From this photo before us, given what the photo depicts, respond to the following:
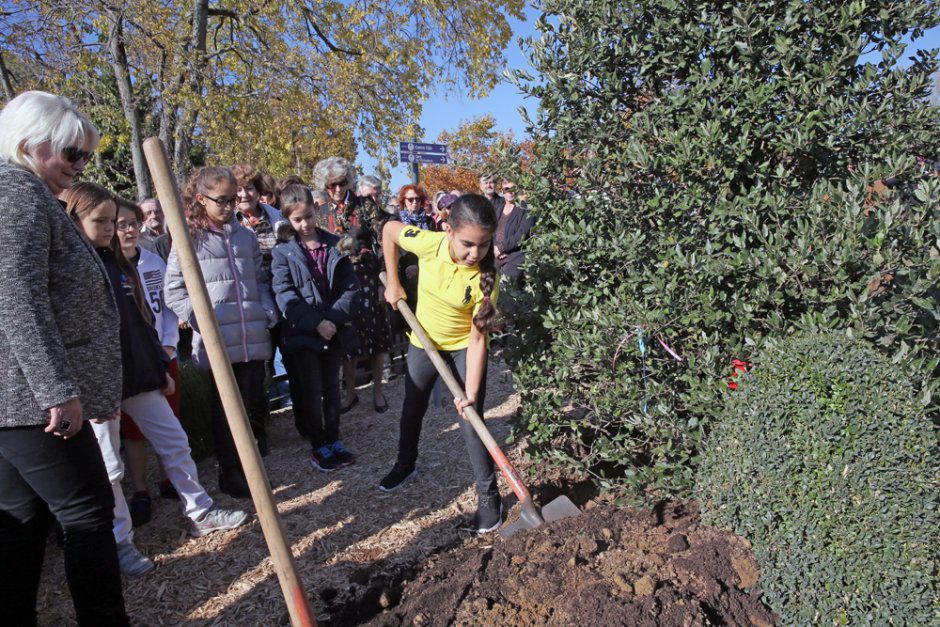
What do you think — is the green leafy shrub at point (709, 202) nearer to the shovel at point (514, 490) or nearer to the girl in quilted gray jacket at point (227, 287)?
the shovel at point (514, 490)

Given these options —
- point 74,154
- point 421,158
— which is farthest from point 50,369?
point 421,158

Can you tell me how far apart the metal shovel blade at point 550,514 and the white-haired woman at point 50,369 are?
1821mm

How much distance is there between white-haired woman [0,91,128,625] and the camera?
202 centimetres

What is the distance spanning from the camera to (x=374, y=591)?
2.69 m

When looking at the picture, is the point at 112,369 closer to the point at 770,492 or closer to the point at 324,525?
the point at 324,525

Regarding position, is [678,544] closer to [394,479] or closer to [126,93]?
[394,479]

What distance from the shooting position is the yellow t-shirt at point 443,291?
132 inches

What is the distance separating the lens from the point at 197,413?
15.6ft

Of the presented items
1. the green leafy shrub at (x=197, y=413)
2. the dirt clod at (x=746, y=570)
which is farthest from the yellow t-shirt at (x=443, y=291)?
the green leafy shrub at (x=197, y=413)

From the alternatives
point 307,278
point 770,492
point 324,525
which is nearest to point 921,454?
point 770,492

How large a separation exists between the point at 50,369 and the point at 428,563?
70.4 inches

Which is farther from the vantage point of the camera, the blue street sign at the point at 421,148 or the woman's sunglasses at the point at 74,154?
the blue street sign at the point at 421,148

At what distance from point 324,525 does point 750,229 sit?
2.94 metres

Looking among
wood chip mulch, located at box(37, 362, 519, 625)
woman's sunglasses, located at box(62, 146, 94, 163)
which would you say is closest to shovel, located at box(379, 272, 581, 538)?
wood chip mulch, located at box(37, 362, 519, 625)
